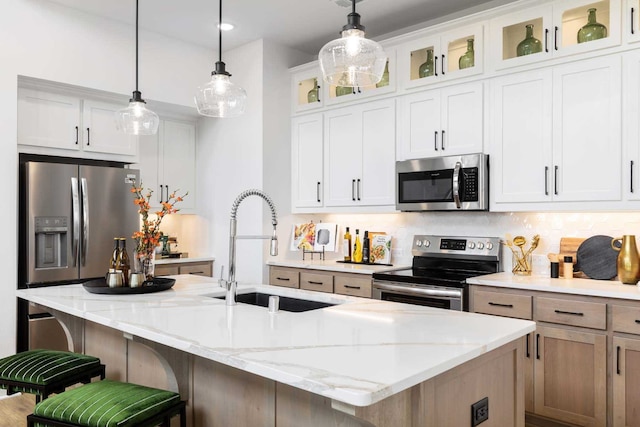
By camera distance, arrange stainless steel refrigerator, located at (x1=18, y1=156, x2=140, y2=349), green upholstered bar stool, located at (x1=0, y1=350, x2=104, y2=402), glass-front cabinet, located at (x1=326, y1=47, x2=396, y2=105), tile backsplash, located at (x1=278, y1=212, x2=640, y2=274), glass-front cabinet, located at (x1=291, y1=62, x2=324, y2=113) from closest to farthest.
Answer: green upholstered bar stool, located at (x1=0, y1=350, x2=104, y2=402), tile backsplash, located at (x1=278, y1=212, x2=640, y2=274), stainless steel refrigerator, located at (x1=18, y1=156, x2=140, y2=349), glass-front cabinet, located at (x1=326, y1=47, x2=396, y2=105), glass-front cabinet, located at (x1=291, y1=62, x2=324, y2=113)

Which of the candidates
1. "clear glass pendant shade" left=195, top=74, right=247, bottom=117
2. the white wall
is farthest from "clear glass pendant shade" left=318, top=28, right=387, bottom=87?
the white wall

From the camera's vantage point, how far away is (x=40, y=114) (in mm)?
3896

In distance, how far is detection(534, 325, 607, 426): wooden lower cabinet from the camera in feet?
8.99

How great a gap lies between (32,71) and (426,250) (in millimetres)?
3401

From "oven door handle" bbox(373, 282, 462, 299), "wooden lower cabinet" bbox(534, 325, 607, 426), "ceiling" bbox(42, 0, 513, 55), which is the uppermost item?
"ceiling" bbox(42, 0, 513, 55)

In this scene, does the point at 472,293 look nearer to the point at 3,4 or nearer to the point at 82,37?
the point at 82,37

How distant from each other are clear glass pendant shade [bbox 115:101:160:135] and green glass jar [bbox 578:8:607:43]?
273 centimetres

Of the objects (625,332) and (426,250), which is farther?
(426,250)

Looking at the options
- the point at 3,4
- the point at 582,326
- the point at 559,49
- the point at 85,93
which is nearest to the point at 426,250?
the point at 582,326

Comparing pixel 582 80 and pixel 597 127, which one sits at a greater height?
pixel 582 80

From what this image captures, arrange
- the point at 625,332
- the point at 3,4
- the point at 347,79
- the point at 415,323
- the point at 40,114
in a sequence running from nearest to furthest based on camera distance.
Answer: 1. the point at 415,323
2. the point at 347,79
3. the point at 625,332
4. the point at 3,4
5. the point at 40,114

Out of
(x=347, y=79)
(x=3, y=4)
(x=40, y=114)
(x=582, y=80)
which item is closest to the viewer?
(x=347, y=79)

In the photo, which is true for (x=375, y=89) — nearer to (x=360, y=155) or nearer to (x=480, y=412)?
(x=360, y=155)

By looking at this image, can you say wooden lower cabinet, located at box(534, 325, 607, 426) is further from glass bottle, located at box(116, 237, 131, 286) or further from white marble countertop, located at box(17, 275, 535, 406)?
glass bottle, located at box(116, 237, 131, 286)
